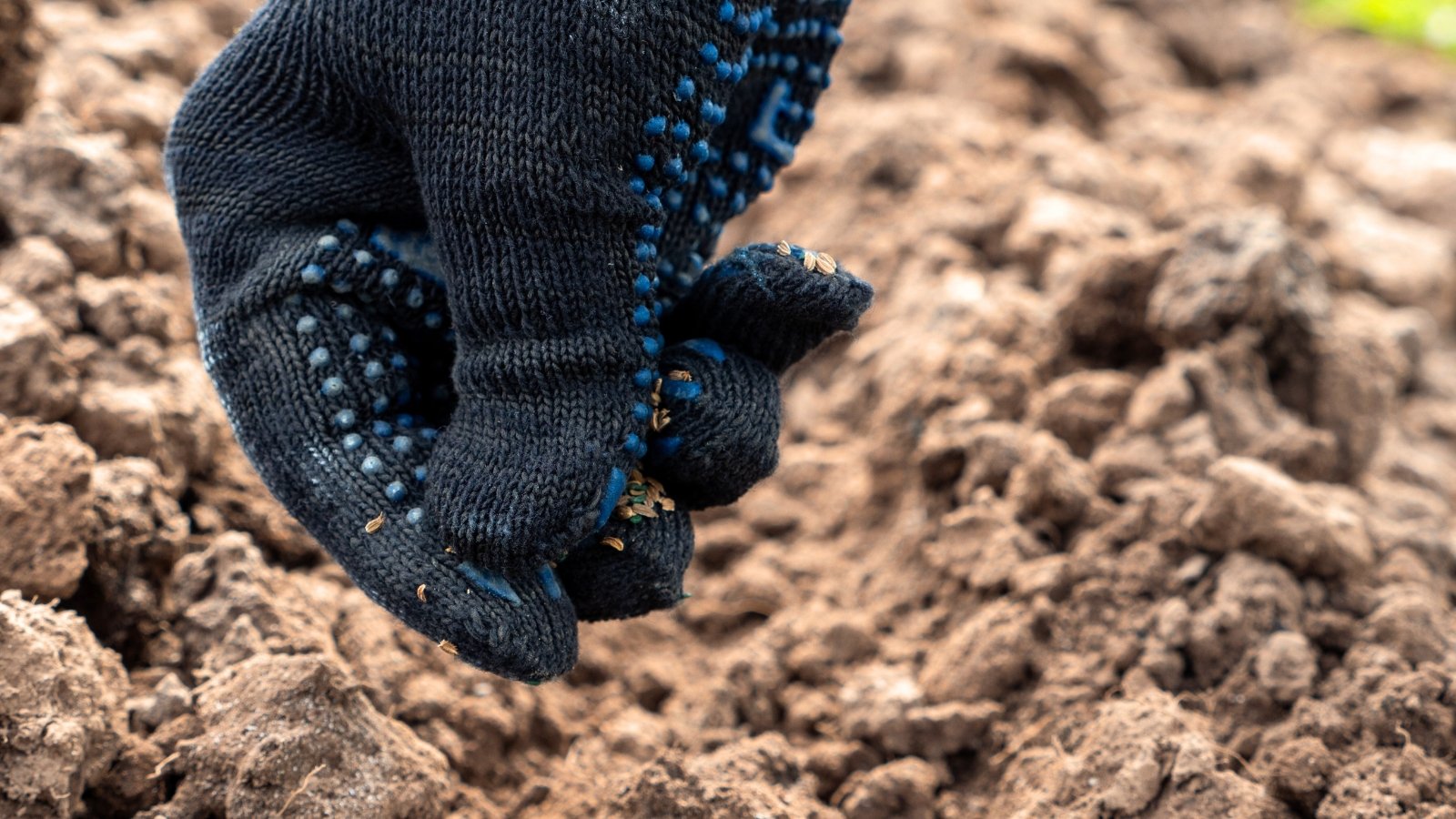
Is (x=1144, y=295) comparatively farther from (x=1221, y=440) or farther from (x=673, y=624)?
(x=673, y=624)

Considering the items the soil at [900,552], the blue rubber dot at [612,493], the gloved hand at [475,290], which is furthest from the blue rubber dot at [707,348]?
the soil at [900,552]

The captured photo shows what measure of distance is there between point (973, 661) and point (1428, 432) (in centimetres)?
137

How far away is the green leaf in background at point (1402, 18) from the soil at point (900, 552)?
1690mm

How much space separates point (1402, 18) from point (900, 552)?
3282mm

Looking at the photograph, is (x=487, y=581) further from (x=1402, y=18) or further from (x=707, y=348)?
(x=1402, y=18)

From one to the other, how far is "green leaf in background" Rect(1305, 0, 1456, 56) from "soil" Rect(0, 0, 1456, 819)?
1690mm

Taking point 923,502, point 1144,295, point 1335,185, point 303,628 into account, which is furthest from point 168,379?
point 1335,185

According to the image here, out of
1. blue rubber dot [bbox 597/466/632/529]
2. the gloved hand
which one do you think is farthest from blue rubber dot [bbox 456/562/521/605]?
blue rubber dot [bbox 597/466/632/529]

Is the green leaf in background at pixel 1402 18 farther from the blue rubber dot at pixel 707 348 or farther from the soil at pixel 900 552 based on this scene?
the blue rubber dot at pixel 707 348

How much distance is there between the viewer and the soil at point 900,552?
158 cm

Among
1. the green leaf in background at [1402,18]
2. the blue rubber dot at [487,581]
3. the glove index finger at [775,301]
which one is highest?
the glove index finger at [775,301]

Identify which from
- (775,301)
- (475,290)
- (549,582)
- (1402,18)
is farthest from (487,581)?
(1402,18)

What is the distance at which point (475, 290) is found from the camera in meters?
1.33

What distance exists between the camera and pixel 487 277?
4.35ft
